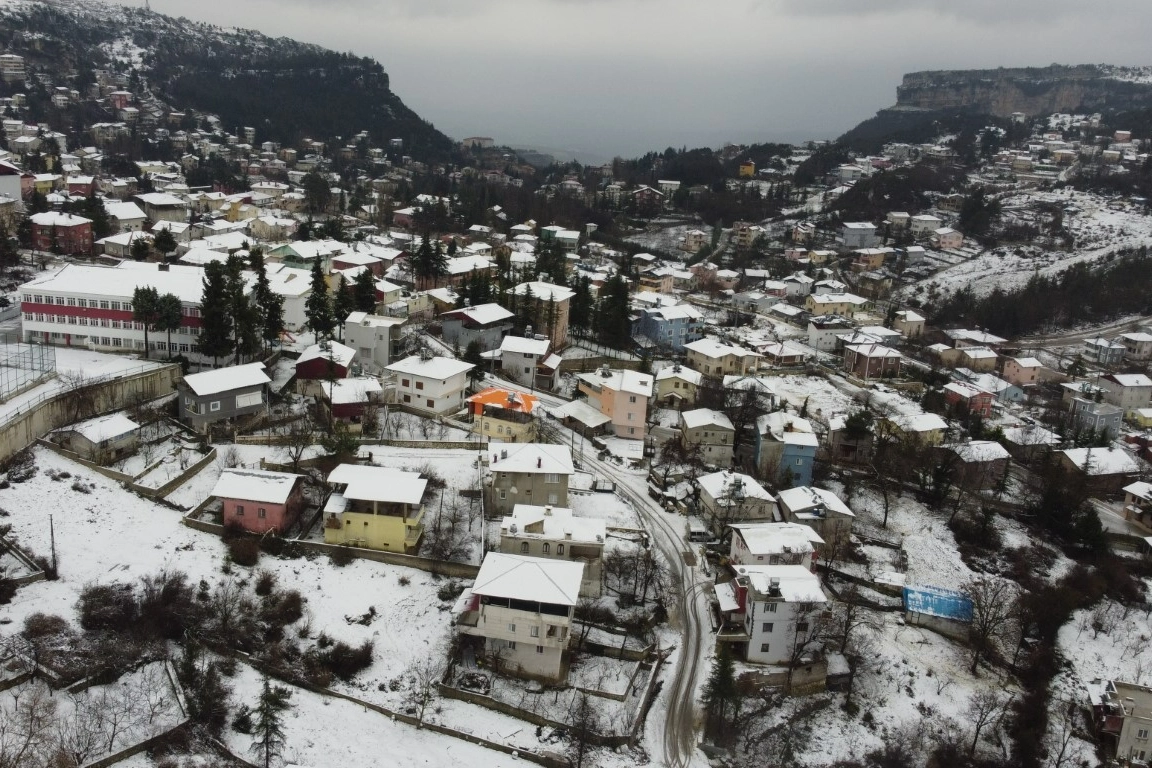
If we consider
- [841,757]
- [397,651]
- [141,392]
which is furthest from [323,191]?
[841,757]

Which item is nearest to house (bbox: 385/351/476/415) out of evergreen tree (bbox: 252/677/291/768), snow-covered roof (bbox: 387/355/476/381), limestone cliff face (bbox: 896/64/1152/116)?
snow-covered roof (bbox: 387/355/476/381)

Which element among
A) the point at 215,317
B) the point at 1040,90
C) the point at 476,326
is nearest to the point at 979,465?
the point at 476,326

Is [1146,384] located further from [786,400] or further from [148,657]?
[148,657]

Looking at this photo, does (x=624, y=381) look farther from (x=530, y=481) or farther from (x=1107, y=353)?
(x=1107, y=353)

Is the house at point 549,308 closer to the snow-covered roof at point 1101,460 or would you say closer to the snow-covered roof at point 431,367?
the snow-covered roof at point 431,367

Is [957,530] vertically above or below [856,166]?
below

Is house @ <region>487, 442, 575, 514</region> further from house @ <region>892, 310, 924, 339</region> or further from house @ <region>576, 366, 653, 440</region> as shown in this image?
house @ <region>892, 310, 924, 339</region>
